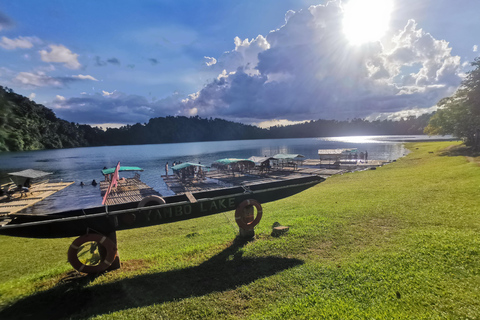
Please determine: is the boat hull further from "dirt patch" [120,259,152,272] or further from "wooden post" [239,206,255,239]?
"dirt patch" [120,259,152,272]

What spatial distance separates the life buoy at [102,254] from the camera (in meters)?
5.67

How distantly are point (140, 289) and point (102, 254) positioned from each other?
1764mm

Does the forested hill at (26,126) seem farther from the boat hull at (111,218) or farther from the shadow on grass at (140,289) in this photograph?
the shadow on grass at (140,289)

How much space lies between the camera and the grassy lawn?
434cm

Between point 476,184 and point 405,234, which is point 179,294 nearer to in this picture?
point 405,234

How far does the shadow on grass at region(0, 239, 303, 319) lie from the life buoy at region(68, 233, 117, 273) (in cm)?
27

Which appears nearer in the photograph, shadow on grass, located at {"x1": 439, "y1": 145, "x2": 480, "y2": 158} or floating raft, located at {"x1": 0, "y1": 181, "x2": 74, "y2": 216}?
floating raft, located at {"x1": 0, "y1": 181, "x2": 74, "y2": 216}

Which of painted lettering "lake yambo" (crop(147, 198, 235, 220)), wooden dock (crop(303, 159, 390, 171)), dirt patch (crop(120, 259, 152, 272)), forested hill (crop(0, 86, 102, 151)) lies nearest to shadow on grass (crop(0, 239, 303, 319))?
dirt patch (crop(120, 259, 152, 272))

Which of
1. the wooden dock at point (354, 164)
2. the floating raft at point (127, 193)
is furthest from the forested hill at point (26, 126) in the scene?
the wooden dock at point (354, 164)

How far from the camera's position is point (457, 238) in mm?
6520

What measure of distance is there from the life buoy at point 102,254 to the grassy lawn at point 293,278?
25cm

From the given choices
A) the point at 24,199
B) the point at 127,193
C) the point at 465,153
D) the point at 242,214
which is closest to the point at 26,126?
the point at 24,199

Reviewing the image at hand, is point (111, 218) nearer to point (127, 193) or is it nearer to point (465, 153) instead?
point (127, 193)

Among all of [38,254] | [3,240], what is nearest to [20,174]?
[3,240]
